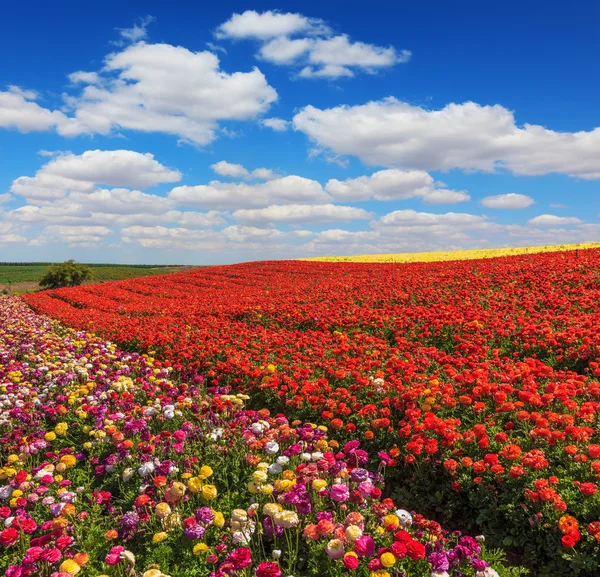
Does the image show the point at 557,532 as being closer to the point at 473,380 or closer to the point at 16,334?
the point at 473,380

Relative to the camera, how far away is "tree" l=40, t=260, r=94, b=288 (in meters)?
51.2

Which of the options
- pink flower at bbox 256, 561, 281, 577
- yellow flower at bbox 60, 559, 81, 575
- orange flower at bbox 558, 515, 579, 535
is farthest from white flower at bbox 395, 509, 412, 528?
yellow flower at bbox 60, 559, 81, 575

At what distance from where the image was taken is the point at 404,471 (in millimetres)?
5766

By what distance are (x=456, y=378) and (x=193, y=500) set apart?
411 cm

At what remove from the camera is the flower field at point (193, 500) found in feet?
12.0

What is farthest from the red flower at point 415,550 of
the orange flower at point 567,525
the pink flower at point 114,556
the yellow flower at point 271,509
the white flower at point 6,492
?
the white flower at point 6,492

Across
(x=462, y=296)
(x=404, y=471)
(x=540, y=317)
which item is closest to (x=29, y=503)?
(x=404, y=471)

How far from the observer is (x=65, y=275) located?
5125 centimetres

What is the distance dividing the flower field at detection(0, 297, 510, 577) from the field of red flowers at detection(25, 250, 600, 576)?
69cm

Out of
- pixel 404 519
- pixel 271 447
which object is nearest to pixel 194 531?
pixel 271 447

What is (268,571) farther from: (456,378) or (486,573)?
(456,378)

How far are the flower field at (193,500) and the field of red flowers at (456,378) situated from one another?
69cm

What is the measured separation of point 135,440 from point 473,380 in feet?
16.8

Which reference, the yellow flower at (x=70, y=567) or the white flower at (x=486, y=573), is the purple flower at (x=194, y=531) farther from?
the white flower at (x=486, y=573)
